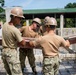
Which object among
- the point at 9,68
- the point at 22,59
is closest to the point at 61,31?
the point at 22,59

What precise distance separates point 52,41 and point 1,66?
4.63 m

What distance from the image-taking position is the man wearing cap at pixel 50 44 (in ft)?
15.0

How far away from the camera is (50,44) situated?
4602 mm

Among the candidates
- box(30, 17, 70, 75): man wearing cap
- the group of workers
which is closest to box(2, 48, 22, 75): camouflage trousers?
the group of workers

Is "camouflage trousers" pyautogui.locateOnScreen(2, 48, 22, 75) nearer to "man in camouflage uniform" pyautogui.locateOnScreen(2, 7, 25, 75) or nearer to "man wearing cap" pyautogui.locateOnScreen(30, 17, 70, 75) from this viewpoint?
"man in camouflage uniform" pyautogui.locateOnScreen(2, 7, 25, 75)

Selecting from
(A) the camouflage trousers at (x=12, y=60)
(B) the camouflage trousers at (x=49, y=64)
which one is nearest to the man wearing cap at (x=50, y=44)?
(B) the camouflage trousers at (x=49, y=64)

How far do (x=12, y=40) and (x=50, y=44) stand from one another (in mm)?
797

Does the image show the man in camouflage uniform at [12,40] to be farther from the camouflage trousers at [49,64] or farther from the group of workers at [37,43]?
the camouflage trousers at [49,64]

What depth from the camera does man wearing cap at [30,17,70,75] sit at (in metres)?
4.57

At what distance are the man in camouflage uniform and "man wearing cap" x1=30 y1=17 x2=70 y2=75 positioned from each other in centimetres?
46

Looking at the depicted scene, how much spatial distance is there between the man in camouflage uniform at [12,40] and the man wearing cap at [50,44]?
456 millimetres

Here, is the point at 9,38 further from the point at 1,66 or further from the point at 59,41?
the point at 1,66

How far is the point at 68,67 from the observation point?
870 centimetres

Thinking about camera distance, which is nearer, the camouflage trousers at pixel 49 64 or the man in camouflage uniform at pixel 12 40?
the camouflage trousers at pixel 49 64
